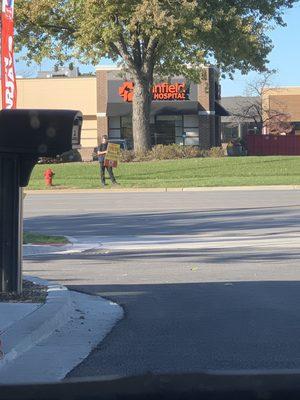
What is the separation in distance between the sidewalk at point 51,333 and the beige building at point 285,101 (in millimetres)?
65430

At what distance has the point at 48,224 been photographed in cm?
1845

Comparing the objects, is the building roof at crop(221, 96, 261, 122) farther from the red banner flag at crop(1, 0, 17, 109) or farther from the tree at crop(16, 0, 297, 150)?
the red banner flag at crop(1, 0, 17, 109)

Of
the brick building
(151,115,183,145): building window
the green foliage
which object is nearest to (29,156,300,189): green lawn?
the green foliage

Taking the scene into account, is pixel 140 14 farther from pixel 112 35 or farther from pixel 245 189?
pixel 245 189

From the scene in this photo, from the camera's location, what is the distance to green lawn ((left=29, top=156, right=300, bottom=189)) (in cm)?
3061

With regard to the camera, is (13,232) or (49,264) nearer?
(13,232)

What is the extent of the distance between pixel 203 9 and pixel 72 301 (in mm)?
29115

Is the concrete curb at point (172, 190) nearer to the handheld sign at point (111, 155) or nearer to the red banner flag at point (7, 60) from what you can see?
the handheld sign at point (111, 155)

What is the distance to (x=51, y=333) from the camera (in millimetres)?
7262

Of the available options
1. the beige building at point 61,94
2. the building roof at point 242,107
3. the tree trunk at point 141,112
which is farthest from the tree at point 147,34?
the building roof at point 242,107

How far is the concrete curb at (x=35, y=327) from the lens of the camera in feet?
20.9

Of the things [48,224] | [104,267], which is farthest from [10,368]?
[48,224]

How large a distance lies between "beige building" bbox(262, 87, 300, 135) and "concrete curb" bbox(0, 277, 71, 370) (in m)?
65.9

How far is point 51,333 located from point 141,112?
32859mm
